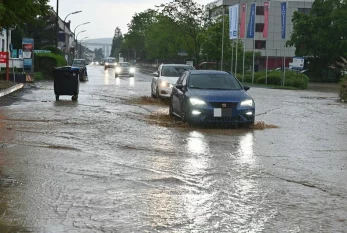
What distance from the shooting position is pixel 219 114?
15.5m

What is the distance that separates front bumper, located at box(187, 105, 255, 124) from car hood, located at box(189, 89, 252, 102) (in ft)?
0.84

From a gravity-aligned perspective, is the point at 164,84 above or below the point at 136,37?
below

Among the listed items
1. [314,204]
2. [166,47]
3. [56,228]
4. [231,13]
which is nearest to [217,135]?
[314,204]

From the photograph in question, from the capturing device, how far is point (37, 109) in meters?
20.0

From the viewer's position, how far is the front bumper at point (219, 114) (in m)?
15.5

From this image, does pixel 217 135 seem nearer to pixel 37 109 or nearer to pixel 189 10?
pixel 37 109

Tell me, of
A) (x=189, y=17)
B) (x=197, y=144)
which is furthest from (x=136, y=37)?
(x=197, y=144)

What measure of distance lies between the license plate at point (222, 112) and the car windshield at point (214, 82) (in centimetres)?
146

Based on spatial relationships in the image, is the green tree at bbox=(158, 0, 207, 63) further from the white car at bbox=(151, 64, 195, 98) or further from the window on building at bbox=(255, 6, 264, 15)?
the white car at bbox=(151, 64, 195, 98)

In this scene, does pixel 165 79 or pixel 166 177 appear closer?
pixel 166 177

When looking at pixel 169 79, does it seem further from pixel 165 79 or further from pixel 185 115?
pixel 185 115

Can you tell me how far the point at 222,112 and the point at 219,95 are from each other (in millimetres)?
501

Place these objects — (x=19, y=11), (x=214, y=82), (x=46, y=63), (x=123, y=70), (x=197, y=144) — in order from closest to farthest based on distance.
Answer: (x=197, y=144)
(x=214, y=82)
(x=19, y=11)
(x=46, y=63)
(x=123, y=70)

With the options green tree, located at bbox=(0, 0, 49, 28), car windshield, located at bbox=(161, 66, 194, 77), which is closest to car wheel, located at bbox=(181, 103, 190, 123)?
car windshield, located at bbox=(161, 66, 194, 77)
